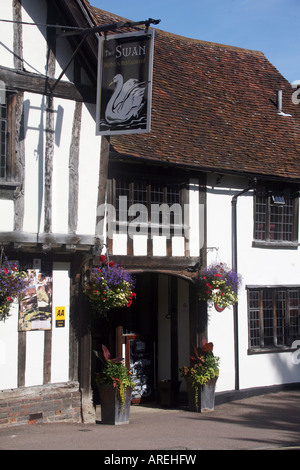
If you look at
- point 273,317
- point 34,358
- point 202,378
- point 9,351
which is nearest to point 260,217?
point 273,317

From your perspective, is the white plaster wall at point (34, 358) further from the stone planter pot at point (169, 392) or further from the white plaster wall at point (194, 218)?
the white plaster wall at point (194, 218)

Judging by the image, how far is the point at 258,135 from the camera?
689 inches

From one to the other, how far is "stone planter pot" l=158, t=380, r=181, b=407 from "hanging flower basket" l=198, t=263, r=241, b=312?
6.38ft

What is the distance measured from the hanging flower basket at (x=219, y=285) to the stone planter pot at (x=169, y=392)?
1944mm

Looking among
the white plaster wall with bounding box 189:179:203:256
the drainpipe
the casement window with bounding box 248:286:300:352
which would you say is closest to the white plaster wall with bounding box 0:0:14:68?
Result: the white plaster wall with bounding box 189:179:203:256

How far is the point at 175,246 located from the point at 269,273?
296cm

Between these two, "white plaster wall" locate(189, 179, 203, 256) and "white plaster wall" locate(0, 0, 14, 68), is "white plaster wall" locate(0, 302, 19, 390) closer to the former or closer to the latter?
"white plaster wall" locate(0, 0, 14, 68)

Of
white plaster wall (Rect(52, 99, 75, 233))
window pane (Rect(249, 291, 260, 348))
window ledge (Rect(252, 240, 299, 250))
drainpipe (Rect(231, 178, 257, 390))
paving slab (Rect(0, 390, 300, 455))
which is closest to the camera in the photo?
paving slab (Rect(0, 390, 300, 455))

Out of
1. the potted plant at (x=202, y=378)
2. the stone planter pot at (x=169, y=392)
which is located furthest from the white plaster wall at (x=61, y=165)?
the stone planter pot at (x=169, y=392)

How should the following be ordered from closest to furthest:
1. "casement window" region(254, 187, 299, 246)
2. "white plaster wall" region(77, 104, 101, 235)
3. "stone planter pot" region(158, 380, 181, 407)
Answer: "white plaster wall" region(77, 104, 101, 235) < "stone planter pot" region(158, 380, 181, 407) < "casement window" region(254, 187, 299, 246)

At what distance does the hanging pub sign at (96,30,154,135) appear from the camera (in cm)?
1123

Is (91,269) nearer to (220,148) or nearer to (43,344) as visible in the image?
(43,344)

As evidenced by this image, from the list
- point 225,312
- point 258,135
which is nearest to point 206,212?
point 225,312

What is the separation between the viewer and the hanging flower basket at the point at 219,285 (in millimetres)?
14452
